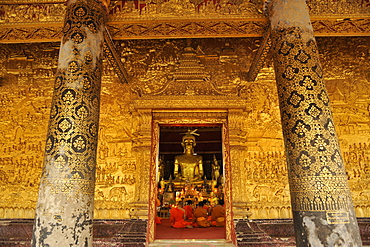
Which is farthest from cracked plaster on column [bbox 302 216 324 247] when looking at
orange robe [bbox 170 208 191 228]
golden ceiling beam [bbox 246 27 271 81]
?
orange robe [bbox 170 208 191 228]

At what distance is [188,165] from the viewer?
39.5 feet

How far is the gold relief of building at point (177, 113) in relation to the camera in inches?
227

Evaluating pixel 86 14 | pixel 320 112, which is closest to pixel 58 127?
pixel 86 14

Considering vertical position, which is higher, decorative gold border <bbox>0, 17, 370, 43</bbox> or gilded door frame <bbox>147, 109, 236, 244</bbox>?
decorative gold border <bbox>0, 17, 370, 43</bbox>

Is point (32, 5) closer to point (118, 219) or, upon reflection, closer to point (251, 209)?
point (118, 219)

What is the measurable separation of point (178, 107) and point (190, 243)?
2.85 meters

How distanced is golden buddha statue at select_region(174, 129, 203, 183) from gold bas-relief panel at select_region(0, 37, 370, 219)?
558 centimetres

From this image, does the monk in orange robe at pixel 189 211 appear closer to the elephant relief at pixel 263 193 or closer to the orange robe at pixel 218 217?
the orange robe at pixel 218 217

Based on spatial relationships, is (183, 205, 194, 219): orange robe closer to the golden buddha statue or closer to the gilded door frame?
the golden buddha statue

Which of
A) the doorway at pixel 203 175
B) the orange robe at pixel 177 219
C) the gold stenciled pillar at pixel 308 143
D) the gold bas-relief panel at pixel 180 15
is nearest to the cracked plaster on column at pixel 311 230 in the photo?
the gold stenciled pillar at pixel 308 143

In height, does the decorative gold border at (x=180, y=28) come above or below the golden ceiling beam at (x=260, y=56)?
above

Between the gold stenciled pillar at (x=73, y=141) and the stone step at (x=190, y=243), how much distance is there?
8.94 ft

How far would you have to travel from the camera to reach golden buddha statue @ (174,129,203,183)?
39.0 ft

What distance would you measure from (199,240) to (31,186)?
3737mm
